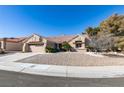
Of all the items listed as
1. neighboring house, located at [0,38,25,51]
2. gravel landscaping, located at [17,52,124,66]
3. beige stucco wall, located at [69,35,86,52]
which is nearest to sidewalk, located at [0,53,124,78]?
gravel landscaping, located at [17,52,124,66]

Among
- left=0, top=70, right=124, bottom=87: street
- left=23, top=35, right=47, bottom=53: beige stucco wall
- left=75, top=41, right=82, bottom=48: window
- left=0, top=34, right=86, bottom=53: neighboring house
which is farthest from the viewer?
left=75, top=41, right=82, bottom=48: window

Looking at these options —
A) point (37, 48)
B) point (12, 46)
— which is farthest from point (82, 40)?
point (12, 46)

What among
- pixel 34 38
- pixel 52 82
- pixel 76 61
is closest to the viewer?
pixel 52 82

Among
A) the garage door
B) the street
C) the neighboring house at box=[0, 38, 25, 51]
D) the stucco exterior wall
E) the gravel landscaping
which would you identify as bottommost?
the street

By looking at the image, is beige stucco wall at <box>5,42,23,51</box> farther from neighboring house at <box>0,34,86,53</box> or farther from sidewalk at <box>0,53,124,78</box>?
sidewalk at <box>0,53,124,78</box>

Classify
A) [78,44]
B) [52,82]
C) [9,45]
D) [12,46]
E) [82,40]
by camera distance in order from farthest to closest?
[12,46]
[9,45]
[78,44]
[82,40]
[52,82]

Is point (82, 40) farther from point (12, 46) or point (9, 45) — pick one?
point (9, 45)

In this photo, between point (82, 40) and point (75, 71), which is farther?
point (82, 40)

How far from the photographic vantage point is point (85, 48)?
35.6 m

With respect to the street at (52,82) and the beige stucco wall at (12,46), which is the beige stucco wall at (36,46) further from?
the street at (52,82)

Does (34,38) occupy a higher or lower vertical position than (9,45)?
higher

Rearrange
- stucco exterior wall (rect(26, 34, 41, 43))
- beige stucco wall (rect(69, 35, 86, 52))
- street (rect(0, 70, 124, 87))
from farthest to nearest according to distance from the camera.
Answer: beige stucco wall (rect(69, 35, 86, 52)) < stucco exterior wall (rect(26, 34, 41, 43)) < street (rect(0, 70, 124, 87))
